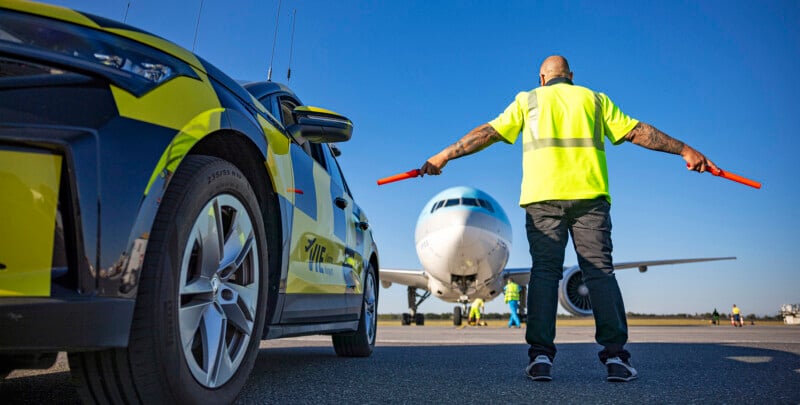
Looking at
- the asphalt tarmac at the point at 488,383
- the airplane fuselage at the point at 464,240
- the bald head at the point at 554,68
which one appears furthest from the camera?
the airplane fuselage at the point at 464,240

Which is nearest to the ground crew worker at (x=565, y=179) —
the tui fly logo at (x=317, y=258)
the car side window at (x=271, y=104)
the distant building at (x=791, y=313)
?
the tui fly logo at (x=317, y=258)

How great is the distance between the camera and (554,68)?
3533 mm

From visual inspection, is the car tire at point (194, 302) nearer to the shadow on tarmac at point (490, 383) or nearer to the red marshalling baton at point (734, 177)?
the shadow on tarmac at point (490, 383)

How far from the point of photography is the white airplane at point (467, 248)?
535 inches

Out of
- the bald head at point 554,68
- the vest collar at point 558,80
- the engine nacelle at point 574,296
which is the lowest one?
the engine nacelle at point 574,296

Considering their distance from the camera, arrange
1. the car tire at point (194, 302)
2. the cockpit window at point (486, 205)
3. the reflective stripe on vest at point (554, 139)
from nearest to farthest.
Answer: the car tire at point (194, 302)
the reflective stripe on vest at point (554, 139)
the cockpit window at point (486, 205)

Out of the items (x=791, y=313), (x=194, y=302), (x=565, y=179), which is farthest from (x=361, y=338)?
(x=791, y=313)

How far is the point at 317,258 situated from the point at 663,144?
6.75 ft

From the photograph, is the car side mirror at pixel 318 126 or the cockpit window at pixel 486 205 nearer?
the car side mirror at pixel 318 126

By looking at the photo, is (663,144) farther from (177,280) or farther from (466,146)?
(177,280)

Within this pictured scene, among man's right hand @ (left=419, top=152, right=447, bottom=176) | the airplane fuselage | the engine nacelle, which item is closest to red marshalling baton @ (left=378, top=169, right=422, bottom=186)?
man's right hand @ (left=419, top=152, right=447, bottom=176)

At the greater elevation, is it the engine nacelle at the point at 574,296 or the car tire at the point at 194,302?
the engine nacelle at the point at 574,296

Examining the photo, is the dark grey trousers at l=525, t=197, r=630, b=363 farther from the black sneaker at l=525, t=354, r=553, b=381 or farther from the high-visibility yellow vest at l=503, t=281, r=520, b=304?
the high-visibility yellow vest at l=503, t=281, r=520, b=304

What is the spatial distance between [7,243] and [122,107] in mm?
425
